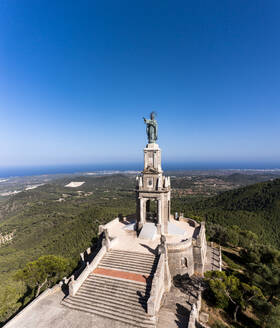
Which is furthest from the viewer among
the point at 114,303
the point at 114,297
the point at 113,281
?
the point at 113,281

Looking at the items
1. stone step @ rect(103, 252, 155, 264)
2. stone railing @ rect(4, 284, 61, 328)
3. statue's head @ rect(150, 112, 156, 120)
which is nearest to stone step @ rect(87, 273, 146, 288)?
stone step @ rect(103, 252, 155, 264)

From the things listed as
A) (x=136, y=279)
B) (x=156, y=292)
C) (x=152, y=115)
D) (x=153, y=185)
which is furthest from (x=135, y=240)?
(x=152, y=115)

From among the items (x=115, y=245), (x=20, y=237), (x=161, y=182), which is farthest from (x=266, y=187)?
(x=20, y=237)

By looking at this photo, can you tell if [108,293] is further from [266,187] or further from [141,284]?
[266,187]

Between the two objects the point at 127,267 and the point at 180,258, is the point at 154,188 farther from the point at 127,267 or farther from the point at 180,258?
the point at 127,267

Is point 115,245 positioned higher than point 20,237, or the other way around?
point 115,245

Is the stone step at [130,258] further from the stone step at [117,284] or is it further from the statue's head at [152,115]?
the statue's head at [152,115]

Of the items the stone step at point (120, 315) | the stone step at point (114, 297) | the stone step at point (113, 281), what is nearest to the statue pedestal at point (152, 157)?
the stone step at point (113, 281)
